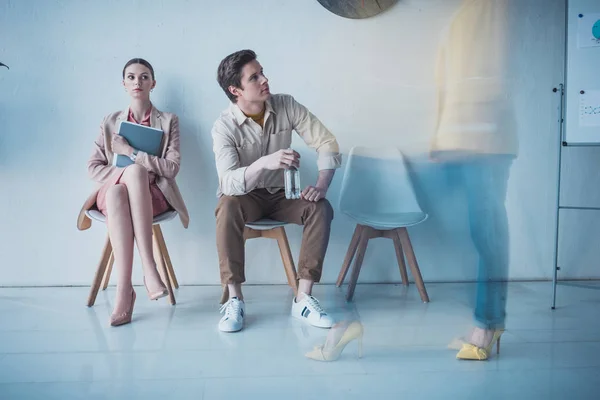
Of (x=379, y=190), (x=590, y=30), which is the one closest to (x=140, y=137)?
(x=379, y=190)

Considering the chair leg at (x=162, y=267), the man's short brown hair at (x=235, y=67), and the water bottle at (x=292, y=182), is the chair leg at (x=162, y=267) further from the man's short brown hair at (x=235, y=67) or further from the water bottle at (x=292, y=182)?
the water bottle at (x=292, y=182)

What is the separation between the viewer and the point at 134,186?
5.42 feet

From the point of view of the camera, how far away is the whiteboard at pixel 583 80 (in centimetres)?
121

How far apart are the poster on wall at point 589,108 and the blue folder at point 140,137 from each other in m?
1.23

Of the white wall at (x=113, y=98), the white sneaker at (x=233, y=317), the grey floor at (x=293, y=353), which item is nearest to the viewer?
the grey floor at (x=293, y=353)

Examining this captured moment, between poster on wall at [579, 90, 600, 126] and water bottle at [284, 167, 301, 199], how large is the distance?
0.83 m

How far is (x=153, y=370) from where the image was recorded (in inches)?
46.0

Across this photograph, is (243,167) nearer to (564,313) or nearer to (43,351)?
(43,351)

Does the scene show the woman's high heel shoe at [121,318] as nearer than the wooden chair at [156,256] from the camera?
Yes

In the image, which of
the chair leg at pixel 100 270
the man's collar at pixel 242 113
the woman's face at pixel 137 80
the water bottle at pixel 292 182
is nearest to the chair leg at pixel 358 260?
the water bottle at pixel 292 182

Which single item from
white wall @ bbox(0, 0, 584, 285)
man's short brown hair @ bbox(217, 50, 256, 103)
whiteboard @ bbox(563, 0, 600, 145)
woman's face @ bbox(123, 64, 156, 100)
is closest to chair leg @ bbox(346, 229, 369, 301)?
white wall @ bbox(0, 0, 584, 285)

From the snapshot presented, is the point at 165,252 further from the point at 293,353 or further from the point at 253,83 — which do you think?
the point at 293,353

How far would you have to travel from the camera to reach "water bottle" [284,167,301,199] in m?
1.27

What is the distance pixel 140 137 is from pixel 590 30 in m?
1.26
